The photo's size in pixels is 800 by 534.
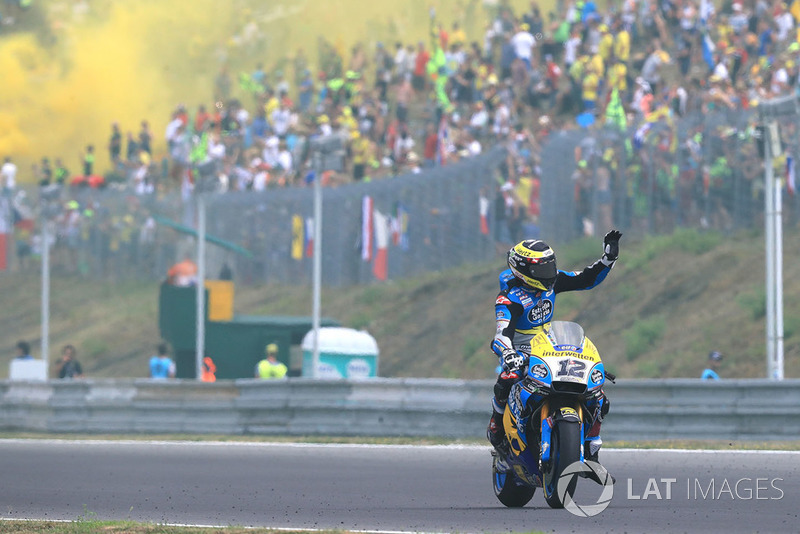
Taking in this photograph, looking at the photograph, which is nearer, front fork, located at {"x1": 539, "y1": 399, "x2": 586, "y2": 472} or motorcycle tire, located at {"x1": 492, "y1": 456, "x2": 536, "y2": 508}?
front fork, located at {"x1": 539, "y1": 399, "x2": 586, "y2": 472}

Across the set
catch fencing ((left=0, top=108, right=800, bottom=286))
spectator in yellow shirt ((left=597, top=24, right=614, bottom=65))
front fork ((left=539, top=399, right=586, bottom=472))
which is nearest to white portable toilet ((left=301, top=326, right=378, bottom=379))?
catch fencing ((left=0, top=108, right=800, bottom=286))

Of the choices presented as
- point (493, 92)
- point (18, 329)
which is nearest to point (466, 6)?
point (493, 92)

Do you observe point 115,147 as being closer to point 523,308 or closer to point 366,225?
point 366,225

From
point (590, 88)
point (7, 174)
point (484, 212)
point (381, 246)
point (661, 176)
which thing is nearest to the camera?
point (661, 176)

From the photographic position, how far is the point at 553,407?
30.9ft

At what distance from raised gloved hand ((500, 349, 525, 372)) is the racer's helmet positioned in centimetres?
62

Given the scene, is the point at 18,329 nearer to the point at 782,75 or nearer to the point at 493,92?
the point at 493,92

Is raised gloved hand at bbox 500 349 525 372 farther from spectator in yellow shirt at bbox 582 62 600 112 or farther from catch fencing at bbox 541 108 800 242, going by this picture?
spectator in yellow shirt at bbox 582 62 600 112

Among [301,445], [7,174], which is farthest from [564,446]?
[7,174]

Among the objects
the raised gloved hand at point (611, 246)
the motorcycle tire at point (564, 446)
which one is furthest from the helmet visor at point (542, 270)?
the motorcycle tire at point (564, 446)

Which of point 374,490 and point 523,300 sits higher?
point 523,300

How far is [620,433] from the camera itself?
52.9ft

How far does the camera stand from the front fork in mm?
9266

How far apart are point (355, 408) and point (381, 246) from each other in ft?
42.6
